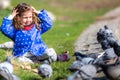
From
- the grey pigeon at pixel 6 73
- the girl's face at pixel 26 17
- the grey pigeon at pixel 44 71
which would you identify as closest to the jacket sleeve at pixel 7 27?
the girl's face at pixel 26 17

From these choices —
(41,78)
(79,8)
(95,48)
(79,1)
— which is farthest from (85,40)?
(79,1)

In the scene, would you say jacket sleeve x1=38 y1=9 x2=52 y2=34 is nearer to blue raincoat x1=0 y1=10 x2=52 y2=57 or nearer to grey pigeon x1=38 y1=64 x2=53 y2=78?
blue raincoat x1=0 y1=10 x2=52 y2=57

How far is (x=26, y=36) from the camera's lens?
10.2 metres

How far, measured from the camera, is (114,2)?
3066 centimetres

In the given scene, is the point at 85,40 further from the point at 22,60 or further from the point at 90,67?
the point at 90,67

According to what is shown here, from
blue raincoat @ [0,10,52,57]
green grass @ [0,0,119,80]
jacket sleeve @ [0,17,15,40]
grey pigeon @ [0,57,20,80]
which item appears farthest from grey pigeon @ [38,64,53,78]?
jacket sleeve @ [0,17,15,40]

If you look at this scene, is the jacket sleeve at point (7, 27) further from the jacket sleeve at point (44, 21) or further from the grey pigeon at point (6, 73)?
the grey pigeon at point (6, 73)

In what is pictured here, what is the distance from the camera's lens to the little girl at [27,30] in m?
10.0

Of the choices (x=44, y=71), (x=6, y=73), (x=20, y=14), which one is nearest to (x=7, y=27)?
(x=20, y=14)

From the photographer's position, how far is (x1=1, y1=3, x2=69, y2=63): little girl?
10.0 m

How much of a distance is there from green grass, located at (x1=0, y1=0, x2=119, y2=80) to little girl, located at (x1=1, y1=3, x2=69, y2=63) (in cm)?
32

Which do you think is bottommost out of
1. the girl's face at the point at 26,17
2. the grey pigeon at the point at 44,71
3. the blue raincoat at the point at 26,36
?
the grey pigeon at the point at 44,71

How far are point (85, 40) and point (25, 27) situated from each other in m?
4.15

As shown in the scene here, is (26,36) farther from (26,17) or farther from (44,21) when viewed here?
(44,21)
